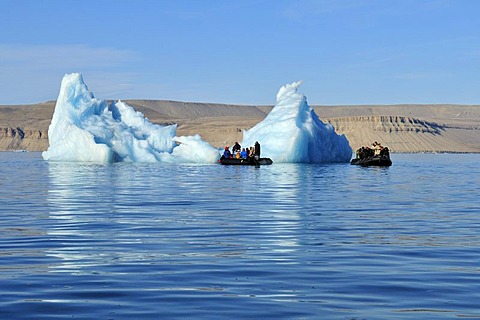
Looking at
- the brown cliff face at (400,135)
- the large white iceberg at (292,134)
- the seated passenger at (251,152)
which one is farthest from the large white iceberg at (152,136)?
the brown cliff face at (400,135)

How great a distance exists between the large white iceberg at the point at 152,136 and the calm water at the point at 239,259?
34098 millimetres

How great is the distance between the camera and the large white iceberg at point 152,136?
195 ft

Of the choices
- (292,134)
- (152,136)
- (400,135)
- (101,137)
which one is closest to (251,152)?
(292,134)

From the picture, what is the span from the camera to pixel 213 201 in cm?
2512

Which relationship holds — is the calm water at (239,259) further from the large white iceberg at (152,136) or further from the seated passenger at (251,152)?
the large white iceberg at (152,136)

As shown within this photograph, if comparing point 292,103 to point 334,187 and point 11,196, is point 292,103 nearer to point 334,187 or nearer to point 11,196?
point 334,187

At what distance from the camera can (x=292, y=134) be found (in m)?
57.8

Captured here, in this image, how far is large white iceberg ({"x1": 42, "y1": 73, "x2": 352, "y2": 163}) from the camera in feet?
195

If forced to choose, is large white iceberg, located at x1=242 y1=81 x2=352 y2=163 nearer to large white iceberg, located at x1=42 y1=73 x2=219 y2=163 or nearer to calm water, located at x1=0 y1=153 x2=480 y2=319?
large white iceberg, located at x1=42 y1=73 x2=219 y2=163

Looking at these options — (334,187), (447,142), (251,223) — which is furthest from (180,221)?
(447,142)

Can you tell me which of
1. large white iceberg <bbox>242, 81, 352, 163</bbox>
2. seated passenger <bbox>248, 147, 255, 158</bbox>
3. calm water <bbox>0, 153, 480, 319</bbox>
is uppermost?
large white iceberg <bbox>242, 81, 352, 163</bbox>

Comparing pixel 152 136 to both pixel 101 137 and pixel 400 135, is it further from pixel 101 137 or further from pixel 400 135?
pixel 400 135

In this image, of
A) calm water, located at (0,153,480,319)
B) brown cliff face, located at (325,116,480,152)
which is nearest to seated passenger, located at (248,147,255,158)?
calm water, located at (0,153,480,319)

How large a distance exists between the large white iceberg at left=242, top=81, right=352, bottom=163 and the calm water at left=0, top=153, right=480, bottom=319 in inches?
1300
